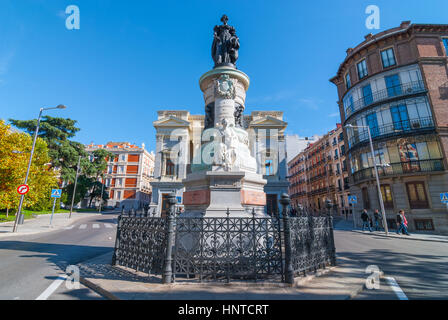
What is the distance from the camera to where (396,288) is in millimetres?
4301

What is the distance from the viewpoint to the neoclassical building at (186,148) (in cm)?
3203

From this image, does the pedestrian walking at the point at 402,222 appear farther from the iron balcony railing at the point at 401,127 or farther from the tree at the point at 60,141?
the tree at the point at 60,141

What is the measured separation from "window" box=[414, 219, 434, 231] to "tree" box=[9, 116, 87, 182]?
149ft

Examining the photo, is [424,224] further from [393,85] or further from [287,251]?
[287,251]

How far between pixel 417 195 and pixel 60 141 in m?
48.0

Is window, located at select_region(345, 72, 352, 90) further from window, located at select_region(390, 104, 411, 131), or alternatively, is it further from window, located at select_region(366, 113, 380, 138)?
window, located at select_region(390, 104, 411, 131)

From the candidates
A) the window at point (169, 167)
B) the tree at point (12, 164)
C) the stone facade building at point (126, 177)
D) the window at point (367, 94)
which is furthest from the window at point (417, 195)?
the stone facade building at point (126, 177)

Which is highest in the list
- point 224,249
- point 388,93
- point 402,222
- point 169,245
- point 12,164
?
point 388,93

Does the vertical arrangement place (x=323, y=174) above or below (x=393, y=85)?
below

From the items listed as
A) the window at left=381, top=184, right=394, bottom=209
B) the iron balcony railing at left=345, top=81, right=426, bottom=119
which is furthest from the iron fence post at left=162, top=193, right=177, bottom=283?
the iron balcony railing at left=345, top=81, right=426, bottom=119

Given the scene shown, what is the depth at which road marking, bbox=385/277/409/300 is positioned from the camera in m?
3.84

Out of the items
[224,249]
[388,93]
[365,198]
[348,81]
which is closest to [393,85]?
[388,93]
